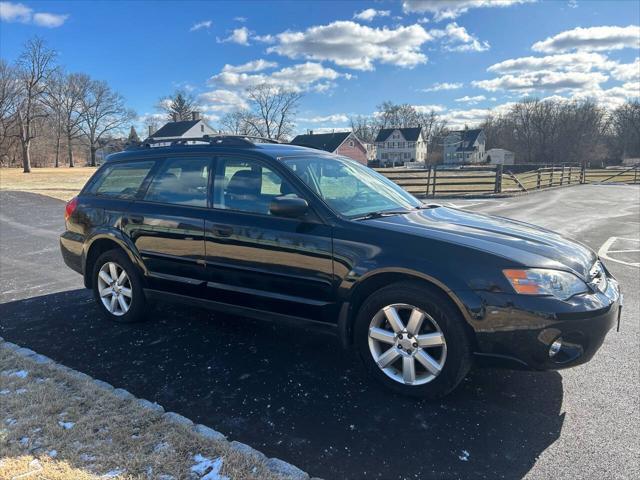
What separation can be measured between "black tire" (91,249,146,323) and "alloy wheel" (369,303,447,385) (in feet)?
8.09

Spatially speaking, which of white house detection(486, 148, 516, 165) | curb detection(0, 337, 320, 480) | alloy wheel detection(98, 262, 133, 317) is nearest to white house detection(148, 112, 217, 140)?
white house detection(486, 148, 516, 165)

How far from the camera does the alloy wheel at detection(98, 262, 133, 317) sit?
176 inches

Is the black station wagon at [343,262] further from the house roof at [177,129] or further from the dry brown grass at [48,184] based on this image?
the house roof at [177,129]

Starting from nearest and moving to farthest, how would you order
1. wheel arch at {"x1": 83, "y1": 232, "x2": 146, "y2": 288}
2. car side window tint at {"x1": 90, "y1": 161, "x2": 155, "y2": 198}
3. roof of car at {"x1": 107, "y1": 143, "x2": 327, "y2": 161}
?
roof of car at {"x1": 107, "y1": 143, "x2": 327, "y2": 161} → wheel arch at {"x1": 83, "y1": 232, "x2": 146, "y2": 288} → car side window tint at {"x1": 90, "y1": 161, "x2": 155, "y2": 198}

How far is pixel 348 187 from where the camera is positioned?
389cm

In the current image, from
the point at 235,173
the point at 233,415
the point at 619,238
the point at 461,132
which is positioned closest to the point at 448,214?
the point at 235,173

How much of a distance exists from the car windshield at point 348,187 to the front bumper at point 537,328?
1.21m

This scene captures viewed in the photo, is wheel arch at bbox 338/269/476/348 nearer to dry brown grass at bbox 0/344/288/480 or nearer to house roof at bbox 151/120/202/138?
dry brown grass at bbox 0/344/288/480

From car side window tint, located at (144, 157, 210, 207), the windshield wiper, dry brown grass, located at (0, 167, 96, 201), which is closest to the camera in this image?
the windshield wiper

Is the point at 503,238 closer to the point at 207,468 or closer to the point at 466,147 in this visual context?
the point at 207,468

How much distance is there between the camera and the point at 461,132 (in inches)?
3903

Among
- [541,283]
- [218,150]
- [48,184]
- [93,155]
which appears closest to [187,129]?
[93,155]

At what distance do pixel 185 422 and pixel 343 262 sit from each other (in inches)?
57.4

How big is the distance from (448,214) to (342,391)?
5.79ft
